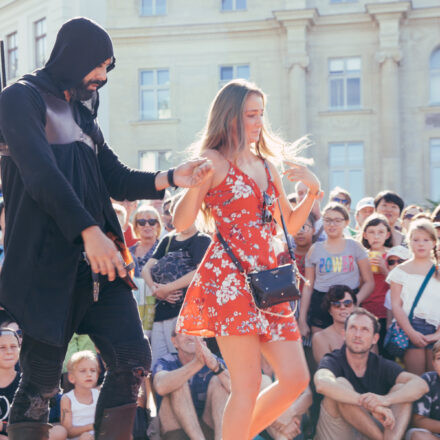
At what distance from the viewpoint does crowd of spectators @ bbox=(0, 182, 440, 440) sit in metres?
5.76

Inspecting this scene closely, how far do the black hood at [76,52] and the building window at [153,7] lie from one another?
22844 mm

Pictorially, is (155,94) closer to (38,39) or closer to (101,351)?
(38,39)

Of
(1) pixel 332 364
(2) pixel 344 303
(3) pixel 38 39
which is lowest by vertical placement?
(1) pixel 332 364

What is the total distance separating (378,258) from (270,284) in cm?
350

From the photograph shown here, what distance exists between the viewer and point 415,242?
6371 millimetres

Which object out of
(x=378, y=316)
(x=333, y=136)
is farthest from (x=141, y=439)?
(x=333, y=136)

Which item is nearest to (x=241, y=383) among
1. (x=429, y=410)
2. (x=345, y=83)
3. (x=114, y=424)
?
(x=114, y=424)

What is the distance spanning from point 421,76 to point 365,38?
2.07 metres

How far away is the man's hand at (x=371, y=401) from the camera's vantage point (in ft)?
18.5

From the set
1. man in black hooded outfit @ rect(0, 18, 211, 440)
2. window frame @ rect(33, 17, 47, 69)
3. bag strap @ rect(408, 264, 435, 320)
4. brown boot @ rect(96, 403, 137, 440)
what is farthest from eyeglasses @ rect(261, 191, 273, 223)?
window frame @ rect(33, 17, 47, 69)

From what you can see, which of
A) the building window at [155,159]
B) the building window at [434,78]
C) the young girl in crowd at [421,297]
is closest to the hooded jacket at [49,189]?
the young girl in crowd at [421,297]

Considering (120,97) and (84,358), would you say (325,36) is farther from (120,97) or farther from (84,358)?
(84,358)

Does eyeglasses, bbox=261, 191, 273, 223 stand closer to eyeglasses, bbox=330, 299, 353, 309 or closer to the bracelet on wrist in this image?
the bracelet on wrist

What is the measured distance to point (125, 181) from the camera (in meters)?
3.23
